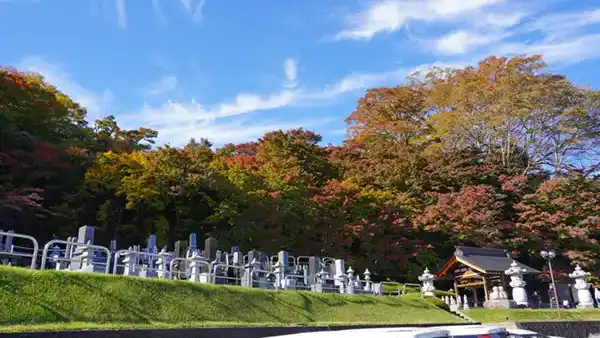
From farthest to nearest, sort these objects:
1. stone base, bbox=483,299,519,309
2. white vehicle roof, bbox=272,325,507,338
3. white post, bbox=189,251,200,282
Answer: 1. stone base, bbox=483,299,519,309
2. white post, bbox=189,251,200,282
3. white vehicle roof, bbox=272,325,507,338

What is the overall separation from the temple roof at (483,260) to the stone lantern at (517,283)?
0.64m

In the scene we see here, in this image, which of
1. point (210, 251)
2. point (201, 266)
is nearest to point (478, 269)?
point (210, 251)

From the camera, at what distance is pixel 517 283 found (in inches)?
899

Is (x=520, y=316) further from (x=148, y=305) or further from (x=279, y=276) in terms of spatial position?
(x=148, y=305)

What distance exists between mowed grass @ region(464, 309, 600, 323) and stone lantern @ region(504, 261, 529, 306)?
2220mm

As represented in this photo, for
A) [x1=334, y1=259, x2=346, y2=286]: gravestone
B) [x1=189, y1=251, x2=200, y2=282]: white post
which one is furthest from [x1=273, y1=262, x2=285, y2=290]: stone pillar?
[x1=189, y1=251, x2=200, y2=282]: white post

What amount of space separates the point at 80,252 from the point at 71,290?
386 centimetres

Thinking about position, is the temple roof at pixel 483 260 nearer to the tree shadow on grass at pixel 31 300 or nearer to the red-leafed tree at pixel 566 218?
the red-leafed tree at pixel 566 218

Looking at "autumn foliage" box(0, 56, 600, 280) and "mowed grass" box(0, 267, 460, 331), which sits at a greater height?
"autumn foliage" box(0, 56, 600, 280)

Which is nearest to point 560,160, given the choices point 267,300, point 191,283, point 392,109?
point 392,109

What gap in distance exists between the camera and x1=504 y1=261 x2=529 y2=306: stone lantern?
22.6 m

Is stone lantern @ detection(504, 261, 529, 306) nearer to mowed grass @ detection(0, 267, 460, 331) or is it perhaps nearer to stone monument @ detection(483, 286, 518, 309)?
stone monument @ detection(483, 286, 518, 309)

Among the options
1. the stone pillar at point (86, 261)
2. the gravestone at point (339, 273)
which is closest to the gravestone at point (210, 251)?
the stone pillar at point (86, 261)

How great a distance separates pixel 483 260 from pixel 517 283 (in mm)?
2695
